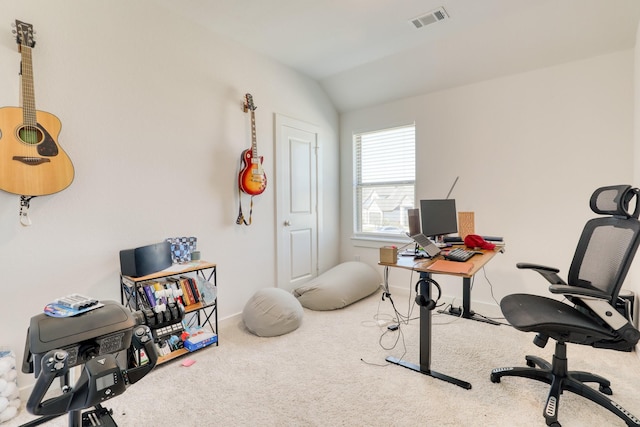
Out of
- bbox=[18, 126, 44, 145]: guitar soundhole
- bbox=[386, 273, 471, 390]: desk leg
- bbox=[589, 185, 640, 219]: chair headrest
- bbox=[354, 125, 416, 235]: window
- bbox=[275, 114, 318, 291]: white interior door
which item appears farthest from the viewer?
bbox=[354, 125, 416, 235]: window

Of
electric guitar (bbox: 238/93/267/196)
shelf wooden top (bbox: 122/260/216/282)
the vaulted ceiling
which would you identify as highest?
the vaulted ceiling

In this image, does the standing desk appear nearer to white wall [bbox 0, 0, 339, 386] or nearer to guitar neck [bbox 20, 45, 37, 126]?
white wall [bbox 0, 0, 339, 386]

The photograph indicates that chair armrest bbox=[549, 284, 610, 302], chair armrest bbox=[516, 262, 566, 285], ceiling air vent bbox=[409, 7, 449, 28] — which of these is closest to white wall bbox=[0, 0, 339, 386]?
ceiling air vent bbox=[409, 7, 449, 28]

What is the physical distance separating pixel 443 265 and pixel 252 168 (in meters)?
1.95

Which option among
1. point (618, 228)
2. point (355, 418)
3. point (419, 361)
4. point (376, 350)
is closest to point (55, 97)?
point (355, 418)

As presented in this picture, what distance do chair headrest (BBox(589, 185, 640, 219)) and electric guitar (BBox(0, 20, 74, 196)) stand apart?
10.9 feet

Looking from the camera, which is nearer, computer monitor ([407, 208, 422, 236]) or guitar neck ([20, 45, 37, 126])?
guitar neck ([20, 45, 37, 126])

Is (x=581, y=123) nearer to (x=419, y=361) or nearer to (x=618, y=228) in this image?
(x=618, y=228)

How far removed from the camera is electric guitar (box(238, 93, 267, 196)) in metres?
3.05

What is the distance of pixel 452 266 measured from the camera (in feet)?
6.70

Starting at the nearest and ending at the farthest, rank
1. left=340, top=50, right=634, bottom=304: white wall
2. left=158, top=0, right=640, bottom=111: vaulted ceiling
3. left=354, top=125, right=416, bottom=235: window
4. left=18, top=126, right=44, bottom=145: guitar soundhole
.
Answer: left=18, top=126, right=44, bottom=145: guitar soundhole < left=158, top=0, right=640, bottom=111: vaulted ceiling < left=340, top=50, right=634, bottom=304: white wall < left=354, top=125, right=416, bottom=235: window

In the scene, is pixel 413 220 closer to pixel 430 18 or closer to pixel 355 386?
pixel 355 386

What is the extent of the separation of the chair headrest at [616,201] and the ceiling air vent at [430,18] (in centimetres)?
183

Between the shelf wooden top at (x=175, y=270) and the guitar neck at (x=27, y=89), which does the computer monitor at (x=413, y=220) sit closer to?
the shelf wooden top at (x=175, y=270)
